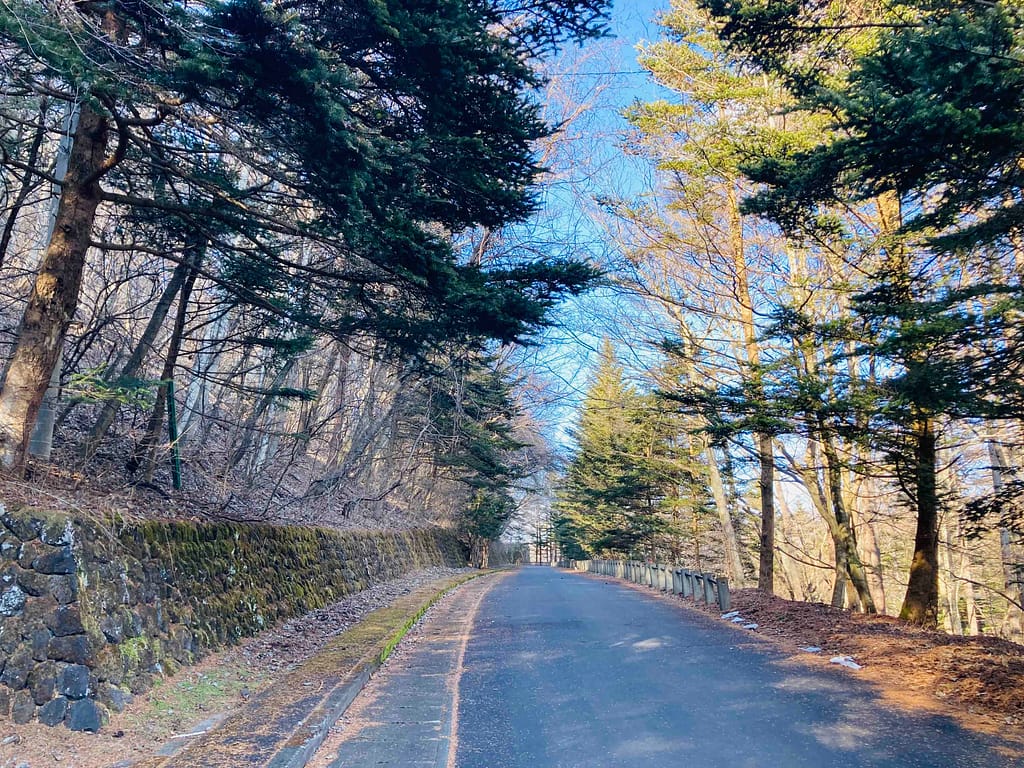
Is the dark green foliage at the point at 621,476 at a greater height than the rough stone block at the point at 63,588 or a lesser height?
greater

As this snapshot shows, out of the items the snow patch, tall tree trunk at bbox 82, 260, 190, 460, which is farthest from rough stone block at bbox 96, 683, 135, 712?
the snow patch

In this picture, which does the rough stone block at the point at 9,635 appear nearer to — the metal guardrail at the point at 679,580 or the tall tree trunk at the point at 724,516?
the metal guardrail at the point at 679,580

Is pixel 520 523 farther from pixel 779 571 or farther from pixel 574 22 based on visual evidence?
pixel 574 22

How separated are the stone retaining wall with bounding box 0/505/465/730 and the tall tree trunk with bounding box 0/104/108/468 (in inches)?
49.2

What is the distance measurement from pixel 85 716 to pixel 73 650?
0.50 metres

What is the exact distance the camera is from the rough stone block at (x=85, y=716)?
5133mm

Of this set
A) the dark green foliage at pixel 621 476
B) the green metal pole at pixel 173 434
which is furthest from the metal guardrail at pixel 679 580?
the green metal pole at pixel 173 434

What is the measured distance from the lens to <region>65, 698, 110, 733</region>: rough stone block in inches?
202

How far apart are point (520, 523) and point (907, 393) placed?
222 ft

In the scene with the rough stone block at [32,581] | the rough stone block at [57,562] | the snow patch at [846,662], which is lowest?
the snow patch at [846,662]

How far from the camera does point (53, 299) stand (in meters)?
6.66

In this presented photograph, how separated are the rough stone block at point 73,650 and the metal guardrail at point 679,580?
35.6ft

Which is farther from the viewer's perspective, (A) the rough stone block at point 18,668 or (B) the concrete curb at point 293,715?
(A) the rough stone block at point 18,668

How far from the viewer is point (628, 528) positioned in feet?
108
